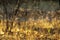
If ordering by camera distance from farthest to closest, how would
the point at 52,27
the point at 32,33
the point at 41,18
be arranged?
the point at 41,18
the point at 52,27
the point at 32,33

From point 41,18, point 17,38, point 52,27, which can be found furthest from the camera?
point 41,18

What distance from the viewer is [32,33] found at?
21.8 ft

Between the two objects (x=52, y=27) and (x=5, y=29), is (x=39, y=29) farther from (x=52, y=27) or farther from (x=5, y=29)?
(x=5, y=29)

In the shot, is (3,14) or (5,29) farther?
(3,14)

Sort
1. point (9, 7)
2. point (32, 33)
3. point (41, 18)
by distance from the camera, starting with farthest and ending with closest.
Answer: point (9, 7), point (41, 18), point (32, 33)

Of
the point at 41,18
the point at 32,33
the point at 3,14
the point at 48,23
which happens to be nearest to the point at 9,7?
the point at 3,14

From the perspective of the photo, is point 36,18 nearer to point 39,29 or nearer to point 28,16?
point 28,16

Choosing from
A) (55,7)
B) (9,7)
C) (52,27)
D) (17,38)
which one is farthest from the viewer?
(55,7)

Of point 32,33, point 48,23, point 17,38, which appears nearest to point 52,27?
point 48,23

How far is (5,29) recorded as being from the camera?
22.1 ft

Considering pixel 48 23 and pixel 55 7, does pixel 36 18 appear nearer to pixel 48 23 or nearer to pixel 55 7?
pixel 48 23

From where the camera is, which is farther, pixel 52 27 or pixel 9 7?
pixel 9 7

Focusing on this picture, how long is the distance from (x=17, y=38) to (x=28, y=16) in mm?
2368

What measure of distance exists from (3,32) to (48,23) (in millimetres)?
1678
